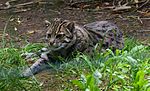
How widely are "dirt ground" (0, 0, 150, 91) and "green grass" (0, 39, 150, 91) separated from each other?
196 centimetres

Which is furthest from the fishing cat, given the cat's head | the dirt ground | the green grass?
the dirt ground

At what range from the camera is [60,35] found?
4.88m

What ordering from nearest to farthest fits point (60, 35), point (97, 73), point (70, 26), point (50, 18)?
point (97, 73) < point (60, 35) < point (70, 26) < point (50, 18)

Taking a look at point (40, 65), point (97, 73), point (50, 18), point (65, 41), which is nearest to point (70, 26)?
point (65, 41)

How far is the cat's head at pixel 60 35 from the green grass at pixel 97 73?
0.62ft

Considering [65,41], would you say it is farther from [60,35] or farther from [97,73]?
[97,73]

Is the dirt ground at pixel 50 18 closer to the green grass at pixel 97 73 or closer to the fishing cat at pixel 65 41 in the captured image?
the fishing cat at pixel 65 41

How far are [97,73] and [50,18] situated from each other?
4.97 meters

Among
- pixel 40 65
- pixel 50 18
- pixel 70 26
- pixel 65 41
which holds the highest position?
pixel 70 26

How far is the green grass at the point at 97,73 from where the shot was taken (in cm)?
352

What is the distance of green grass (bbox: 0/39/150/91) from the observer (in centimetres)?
352

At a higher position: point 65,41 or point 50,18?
point 65,41

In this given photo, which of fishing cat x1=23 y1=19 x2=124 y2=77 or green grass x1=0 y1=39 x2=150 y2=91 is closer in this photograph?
green grass x1=0 y1=39 x2=150 y2=91

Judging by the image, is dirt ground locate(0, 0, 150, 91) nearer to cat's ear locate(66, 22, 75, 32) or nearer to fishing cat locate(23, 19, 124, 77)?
fishing cat locate(23, 19, 124, 77)
